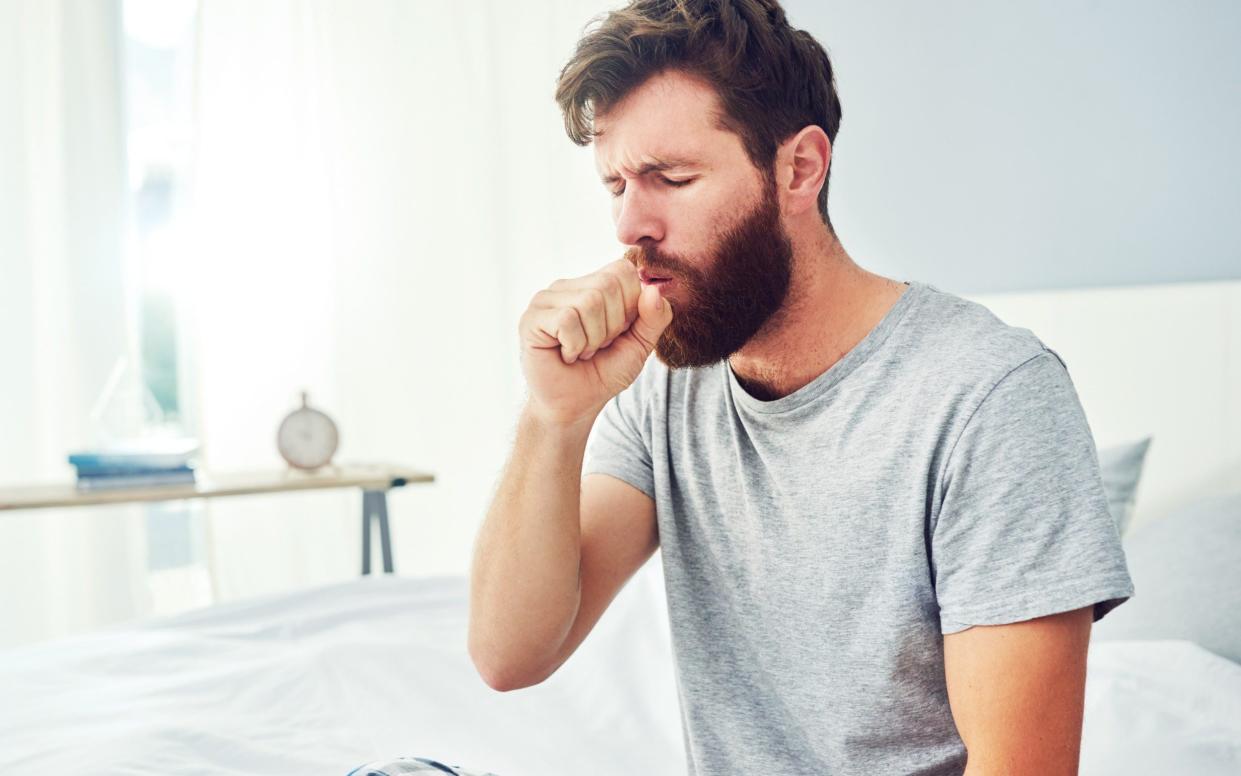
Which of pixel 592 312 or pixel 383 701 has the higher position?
pixel 592 312

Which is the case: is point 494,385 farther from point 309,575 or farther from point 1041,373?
point 1041,373

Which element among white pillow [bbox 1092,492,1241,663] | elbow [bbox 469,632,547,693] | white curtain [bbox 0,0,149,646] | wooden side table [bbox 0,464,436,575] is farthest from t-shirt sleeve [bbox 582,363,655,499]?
white curtain [bbox 0,0,149,646]

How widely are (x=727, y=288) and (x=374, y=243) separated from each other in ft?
7.52

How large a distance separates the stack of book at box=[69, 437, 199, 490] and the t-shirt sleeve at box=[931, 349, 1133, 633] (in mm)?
1933

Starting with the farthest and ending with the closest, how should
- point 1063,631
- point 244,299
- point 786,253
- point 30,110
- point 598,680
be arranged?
point 244,299 < point 30,110 < point 598,680 < point 786,253 < point 1063,631

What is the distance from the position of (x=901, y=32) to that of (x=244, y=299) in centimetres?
190

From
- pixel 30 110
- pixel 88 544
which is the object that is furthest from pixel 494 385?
pixel 30 110

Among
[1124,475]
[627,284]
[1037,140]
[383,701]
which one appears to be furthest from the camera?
[1037,140]

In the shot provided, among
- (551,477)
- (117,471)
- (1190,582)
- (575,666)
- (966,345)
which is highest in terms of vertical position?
(966,345)

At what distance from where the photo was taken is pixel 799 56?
1129 mm

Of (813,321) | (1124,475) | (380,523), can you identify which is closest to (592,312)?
(813,321)

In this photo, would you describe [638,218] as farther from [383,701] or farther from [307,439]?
[307,439]

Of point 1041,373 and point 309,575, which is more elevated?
point 1041,373

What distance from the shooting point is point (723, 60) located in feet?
3.55
